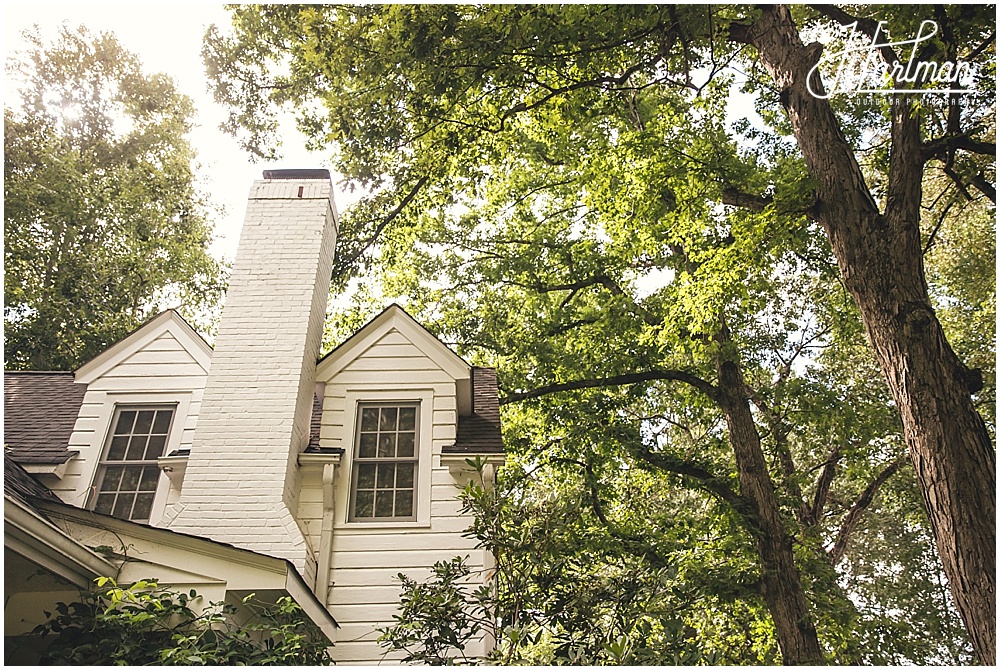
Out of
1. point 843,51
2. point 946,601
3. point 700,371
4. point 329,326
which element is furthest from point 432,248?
point 946,601

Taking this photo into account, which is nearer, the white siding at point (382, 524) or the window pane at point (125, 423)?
the white siding at point (382, 524)

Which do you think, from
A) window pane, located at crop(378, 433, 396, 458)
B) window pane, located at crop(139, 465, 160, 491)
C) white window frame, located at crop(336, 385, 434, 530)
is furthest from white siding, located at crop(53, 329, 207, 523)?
window pane, located at crop(378, 433, 396, 458)

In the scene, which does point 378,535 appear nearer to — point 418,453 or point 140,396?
point 418,453

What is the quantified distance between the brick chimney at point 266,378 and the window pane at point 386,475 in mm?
736

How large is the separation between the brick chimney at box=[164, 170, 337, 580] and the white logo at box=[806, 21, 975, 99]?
4883mm

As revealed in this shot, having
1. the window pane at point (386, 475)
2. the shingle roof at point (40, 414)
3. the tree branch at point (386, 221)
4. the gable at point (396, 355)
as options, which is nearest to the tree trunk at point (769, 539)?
the gable at point (396, 355)

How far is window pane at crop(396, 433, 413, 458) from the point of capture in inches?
241

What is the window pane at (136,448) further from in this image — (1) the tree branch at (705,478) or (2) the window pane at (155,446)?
(1) the tree branch at (705,478)

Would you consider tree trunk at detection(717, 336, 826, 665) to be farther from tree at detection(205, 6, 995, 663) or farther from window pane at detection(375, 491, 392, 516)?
window pane at detection(375, 491, 392, 516)

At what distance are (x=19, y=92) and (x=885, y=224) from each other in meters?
15.7

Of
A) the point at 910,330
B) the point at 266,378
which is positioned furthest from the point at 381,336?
the point at 910,330

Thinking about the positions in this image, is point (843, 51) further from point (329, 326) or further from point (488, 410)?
point (329, 326)

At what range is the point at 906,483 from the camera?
36.9 ft

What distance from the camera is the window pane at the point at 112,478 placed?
5871 millimetres
